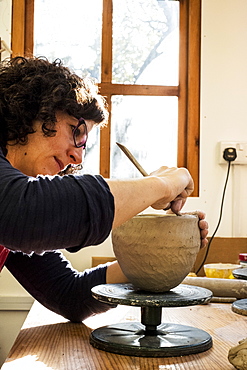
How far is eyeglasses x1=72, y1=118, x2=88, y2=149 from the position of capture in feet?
4.04

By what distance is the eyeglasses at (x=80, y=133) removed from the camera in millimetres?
1232

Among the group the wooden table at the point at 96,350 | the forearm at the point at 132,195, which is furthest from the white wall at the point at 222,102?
the forearm at the point at 132,195

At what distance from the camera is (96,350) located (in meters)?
0.91

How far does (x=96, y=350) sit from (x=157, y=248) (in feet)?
0.70

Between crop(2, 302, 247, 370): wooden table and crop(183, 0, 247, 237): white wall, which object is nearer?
crop(2, 302, 247, 370): wooden table

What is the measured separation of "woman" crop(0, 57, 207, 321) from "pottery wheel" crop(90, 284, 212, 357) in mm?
143

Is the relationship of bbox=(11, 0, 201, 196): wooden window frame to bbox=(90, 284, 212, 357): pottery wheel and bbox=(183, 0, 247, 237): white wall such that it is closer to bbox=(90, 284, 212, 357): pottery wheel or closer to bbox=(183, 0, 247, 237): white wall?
bbox=(183, 0, 247, 237): white wall

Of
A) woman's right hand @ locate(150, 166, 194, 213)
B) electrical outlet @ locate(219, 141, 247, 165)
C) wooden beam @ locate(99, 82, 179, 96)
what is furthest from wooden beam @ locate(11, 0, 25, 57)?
woman's right hand @ locate(150, 166, 194, 213)

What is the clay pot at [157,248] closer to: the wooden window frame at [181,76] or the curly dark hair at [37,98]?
the curly dark hair at [37,98]

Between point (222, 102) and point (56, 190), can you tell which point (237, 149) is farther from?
point (56, 190)

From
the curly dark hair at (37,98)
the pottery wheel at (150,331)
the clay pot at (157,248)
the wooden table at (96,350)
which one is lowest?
the wooden table at (96,350)

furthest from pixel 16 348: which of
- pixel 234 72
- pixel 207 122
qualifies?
pixel 234 72

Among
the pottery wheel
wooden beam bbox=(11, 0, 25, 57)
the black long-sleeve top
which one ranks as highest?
wooden beam bbox=(11, 0, 25, 57)

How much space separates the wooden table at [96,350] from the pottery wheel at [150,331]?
1cm
